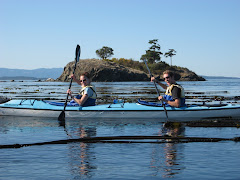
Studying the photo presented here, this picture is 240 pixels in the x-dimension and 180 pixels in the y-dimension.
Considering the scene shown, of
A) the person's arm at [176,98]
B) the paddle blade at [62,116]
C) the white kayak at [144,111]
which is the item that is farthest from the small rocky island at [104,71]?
the person's arm at [176,98]

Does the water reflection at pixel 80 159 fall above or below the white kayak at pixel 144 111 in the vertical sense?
below

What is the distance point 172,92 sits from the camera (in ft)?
42.3

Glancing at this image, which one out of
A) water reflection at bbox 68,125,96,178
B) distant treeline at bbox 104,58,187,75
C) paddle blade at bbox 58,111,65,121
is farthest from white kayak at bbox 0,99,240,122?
distant treeline at bbox 104,58,187,75

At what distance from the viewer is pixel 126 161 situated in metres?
7.21

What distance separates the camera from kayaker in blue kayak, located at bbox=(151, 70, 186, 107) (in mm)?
12703

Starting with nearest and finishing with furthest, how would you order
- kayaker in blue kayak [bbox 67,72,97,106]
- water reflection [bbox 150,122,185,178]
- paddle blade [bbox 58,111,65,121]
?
water reflection [bbox 150,122,185,178]
kayaker in blue kayak [bbox 67,72,97,106]
paddle blade [bbox 58,111,65,121]

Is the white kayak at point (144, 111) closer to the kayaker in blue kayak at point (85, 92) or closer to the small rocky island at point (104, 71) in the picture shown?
the kayaker in blue kayak at point (85, 92)

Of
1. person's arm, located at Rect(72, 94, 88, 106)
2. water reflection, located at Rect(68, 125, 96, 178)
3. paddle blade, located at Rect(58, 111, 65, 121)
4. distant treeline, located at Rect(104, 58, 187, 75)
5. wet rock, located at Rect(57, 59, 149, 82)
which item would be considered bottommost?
water reflection, located at Rect(68, 125, 96, 178)

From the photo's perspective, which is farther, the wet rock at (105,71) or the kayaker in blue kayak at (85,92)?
the wet rock at (105,71)

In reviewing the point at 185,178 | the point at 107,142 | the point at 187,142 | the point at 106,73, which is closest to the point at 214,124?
the point at 187,142

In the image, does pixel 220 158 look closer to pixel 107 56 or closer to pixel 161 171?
pixel 161 171

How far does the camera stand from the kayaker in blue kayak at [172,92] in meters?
12.7

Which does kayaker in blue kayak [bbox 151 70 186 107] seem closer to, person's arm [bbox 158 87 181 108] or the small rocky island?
person's arm [bbox 158 87 181 108]

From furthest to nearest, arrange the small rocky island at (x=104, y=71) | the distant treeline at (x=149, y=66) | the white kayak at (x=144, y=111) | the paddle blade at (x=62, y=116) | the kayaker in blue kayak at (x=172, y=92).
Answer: the distant treeline at (x=149, y=66) → the small rocky island at (x=104, y=71) → the paddle blade at (x=62, y=116) → the white kayak at (x=144, y=111) → the kayaker in blue kayak at (x=172, y=92)
